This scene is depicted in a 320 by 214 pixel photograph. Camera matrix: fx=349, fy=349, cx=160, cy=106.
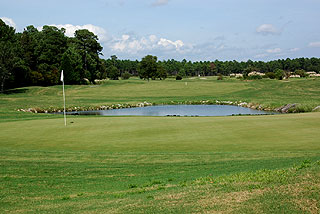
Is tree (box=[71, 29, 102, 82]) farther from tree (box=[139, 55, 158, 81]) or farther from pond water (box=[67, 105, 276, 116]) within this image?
pond water (box=[67, 105, 276, 116])

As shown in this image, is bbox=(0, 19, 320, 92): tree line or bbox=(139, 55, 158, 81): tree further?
bbox=(139, 55, 158, 81): tree

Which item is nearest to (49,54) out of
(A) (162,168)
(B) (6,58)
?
(B) (6,58)

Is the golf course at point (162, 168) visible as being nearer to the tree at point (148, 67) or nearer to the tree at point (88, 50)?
the tree at point (88, 50)

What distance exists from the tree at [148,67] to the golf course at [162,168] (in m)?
93.9

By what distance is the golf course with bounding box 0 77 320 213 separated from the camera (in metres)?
7.18

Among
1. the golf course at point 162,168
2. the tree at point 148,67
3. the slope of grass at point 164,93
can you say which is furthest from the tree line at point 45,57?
the golf course at point 162,168

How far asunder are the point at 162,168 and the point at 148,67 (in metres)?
105

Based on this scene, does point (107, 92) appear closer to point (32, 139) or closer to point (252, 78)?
point (252, 78)

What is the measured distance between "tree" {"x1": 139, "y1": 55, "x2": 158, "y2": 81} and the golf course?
93946 mm

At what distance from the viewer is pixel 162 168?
12.0 m

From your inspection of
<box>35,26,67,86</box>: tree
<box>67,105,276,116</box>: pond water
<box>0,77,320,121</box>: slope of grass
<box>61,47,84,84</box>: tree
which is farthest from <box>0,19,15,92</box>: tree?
<box>67,105,276,116</box>: pond water

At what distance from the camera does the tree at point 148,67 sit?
11550 centimetres

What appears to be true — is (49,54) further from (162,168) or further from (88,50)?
(162,168)

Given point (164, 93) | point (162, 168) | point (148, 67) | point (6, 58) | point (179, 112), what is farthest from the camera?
point (148, 67)
